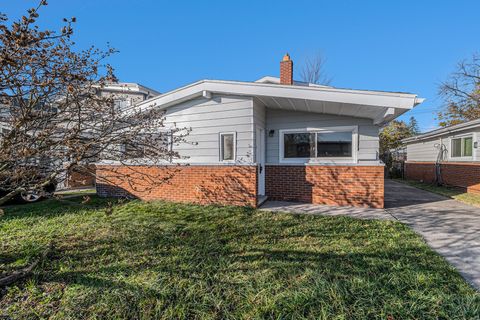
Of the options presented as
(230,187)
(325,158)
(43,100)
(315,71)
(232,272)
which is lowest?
(232,272)

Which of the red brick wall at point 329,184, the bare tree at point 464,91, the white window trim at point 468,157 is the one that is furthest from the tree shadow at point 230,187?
the bare tree at point 464,91

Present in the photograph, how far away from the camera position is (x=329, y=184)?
22.0ft

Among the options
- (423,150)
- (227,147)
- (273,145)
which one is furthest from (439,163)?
(227,147)

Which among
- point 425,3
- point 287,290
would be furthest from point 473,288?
point 425,3

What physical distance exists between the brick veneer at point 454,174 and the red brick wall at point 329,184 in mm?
6334

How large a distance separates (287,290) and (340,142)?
5294 mm

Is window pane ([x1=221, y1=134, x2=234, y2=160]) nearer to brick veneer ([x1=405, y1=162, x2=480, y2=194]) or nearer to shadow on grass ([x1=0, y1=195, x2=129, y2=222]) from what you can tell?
shadow on grass ([x1=0, y1=195, x2=129, y2=222])

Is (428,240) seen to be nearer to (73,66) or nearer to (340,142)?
(340,142)

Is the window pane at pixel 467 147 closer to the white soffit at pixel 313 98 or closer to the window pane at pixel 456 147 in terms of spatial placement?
the window pane at pixel 456 147

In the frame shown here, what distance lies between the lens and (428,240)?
4.05 meters

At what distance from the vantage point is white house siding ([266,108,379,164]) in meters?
6.51

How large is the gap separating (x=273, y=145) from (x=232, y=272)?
501 cm

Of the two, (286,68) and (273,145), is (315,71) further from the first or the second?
(273,145)

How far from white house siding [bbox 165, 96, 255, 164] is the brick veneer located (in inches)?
384
